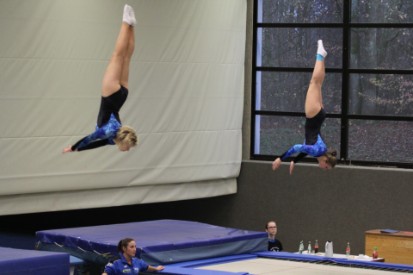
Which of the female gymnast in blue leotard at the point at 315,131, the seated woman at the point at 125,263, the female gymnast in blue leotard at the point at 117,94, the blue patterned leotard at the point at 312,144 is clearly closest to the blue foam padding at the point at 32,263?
the seated woman at the point at 125,263

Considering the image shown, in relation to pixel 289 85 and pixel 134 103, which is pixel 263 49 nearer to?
pixel 289 85

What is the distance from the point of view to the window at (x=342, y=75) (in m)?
13.2

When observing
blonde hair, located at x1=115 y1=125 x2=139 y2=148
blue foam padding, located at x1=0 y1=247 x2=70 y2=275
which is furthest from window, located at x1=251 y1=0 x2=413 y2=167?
blonde hair, located at x1=115 y1=125 x2=139 y2=148

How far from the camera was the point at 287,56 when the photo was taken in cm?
1395

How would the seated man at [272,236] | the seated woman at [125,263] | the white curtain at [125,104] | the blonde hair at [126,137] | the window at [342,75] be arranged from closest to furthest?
the blonde hair at [126,137] < the seated woman at [125,263] < the white curtain at [125,104] < the seated man at [272,236] < the window at [342,75]

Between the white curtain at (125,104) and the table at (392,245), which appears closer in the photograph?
the white curtain at (125,104)

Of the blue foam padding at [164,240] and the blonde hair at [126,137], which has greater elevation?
the blonde hair at [126,137]

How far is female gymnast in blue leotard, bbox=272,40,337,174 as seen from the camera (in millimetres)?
8664

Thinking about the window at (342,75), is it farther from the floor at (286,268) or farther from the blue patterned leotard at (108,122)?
the blue patterned leotard at (108,122)

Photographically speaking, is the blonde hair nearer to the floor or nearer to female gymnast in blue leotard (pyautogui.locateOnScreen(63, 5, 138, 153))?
female gymnast in blue leotard (pyautogui.locateOnScreen(63, 5, 138, 153))

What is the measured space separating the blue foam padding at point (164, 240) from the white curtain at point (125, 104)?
1179mm

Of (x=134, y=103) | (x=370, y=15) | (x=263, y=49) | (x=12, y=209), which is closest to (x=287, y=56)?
(x=263, y=49)

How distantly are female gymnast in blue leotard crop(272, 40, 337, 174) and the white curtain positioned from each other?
368cm

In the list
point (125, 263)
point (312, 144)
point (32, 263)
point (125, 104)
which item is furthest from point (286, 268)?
point (125, 104)
